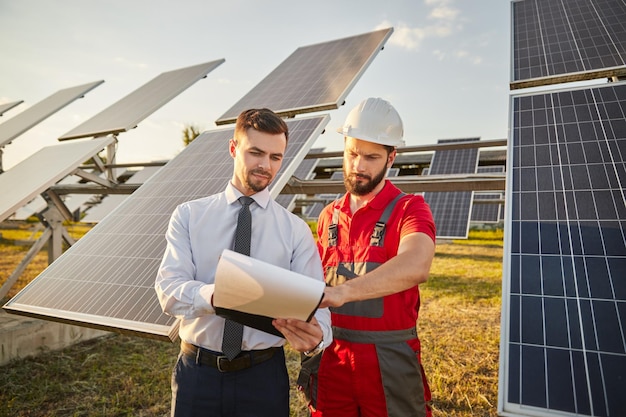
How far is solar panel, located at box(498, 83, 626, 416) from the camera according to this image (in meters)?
1.88

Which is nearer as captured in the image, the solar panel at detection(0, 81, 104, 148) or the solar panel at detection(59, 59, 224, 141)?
the solar panel at detection(59, 59, 224, 141)

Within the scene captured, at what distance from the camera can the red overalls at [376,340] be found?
216cm

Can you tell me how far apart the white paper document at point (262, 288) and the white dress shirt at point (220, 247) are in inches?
21.4

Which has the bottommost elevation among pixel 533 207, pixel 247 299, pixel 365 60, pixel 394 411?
pixel 394 411

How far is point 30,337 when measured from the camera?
4820mm

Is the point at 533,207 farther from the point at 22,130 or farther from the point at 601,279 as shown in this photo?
the point at 22,130

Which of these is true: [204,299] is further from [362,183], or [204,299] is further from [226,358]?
[362,183]

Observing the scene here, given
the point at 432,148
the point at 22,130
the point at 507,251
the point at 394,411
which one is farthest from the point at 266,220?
the point at 22,130

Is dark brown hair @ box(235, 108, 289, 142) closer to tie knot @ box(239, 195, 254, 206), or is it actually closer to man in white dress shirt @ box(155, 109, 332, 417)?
man in white dress shirt @ box(155, 109, 332, 417)

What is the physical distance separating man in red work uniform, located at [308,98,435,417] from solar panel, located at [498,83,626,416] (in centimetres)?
52

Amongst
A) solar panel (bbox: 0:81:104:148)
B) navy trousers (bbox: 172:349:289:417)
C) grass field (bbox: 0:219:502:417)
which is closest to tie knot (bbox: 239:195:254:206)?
navy trousers (bbox: 172:349:289:417)

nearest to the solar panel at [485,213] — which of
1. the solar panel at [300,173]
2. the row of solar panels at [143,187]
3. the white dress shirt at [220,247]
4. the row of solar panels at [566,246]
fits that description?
the solar panel at [300,173]

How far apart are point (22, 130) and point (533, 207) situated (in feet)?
32.4

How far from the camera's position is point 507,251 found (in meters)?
2.45
